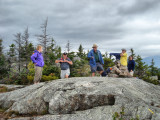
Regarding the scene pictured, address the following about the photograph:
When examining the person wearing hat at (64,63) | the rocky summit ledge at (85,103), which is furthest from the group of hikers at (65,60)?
the rocky summit ledge at (85,103)

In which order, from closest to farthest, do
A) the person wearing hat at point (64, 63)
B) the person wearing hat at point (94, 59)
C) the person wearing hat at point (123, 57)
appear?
the person wearing hat at point (94, 59)
the person wearing hat at point (64, 63)
the person wearing hat at point (123, 57)

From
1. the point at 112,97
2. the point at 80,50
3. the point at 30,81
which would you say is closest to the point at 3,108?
the point at 112,97

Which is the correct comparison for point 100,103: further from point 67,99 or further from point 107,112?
point 67,99

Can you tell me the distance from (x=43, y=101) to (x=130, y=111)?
3143 millimetres

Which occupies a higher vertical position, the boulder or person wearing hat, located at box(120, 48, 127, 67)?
person wearing hat, located at box(120, 48, 127, 67)

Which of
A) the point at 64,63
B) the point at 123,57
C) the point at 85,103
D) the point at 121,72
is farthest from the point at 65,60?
the point at 85,103

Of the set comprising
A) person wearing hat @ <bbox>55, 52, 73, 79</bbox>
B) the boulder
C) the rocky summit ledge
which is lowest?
the rocky summit ledge

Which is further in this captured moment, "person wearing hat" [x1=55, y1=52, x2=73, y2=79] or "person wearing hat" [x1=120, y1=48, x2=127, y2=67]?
"person wearing hat" [x1=120, y1=48, x2=127, y2=67]

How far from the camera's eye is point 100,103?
498cm

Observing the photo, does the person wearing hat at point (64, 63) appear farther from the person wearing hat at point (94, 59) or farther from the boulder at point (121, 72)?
the boulder at point (121, 72)

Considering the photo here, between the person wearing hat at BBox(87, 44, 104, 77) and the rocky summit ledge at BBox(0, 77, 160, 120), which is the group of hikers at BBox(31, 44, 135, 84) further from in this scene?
the rocky summit ledge at BBox(0, 77, 160, 120)

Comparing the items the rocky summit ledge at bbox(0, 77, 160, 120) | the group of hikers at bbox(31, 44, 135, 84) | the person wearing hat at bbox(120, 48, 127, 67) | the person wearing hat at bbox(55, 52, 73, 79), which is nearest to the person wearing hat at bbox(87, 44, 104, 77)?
the group of hikers at bbox(31, 44, 135, 84)

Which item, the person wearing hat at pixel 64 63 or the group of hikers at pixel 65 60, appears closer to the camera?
the group of hikers at pixel 65 60

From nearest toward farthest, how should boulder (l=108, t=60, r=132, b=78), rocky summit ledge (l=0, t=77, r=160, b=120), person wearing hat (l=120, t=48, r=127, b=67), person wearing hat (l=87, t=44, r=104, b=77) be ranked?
rocky summit ledge (l=0, t=77, r=160, b=120)
person wearing hat (l=87, t=44, r=104, b=77)
boulder (l=108, t=60, r=132, b=78)
person wearing hat (l=120, t=48, r=127, b=67)
